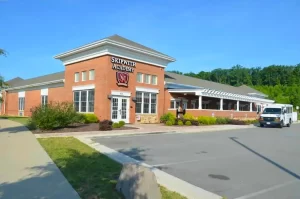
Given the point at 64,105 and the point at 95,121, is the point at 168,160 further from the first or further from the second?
the point at 95,121

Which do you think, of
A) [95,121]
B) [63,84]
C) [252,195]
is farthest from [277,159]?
[63,84]

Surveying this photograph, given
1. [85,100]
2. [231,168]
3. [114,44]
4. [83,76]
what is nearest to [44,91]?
[83,76]

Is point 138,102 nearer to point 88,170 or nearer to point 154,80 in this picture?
point 154,80

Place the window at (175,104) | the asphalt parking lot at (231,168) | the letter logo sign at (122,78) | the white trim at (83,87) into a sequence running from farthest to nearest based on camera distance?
the window at (175,104)
the white trim at (83,87)
the letter logo sign at (122,78)
the asphalt parking lot at (231,168)

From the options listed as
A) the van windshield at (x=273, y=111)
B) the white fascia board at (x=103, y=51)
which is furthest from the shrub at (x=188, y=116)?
the van windshield at (x=273, y=111)

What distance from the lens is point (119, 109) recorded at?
24.7 meters

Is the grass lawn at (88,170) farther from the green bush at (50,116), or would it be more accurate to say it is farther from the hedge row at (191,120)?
the hedge row at (191,120)

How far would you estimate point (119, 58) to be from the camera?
2455 cm

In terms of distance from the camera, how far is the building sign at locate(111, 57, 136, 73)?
24.1m

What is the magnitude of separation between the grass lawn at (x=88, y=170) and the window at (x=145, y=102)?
50.5ft

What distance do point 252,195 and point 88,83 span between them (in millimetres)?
21609

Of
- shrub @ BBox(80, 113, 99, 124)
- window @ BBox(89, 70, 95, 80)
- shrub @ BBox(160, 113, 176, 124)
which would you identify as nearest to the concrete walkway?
shrub @ BBox(80, 113, 99, 124)

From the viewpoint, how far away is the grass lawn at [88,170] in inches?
223

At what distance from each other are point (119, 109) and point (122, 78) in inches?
110
